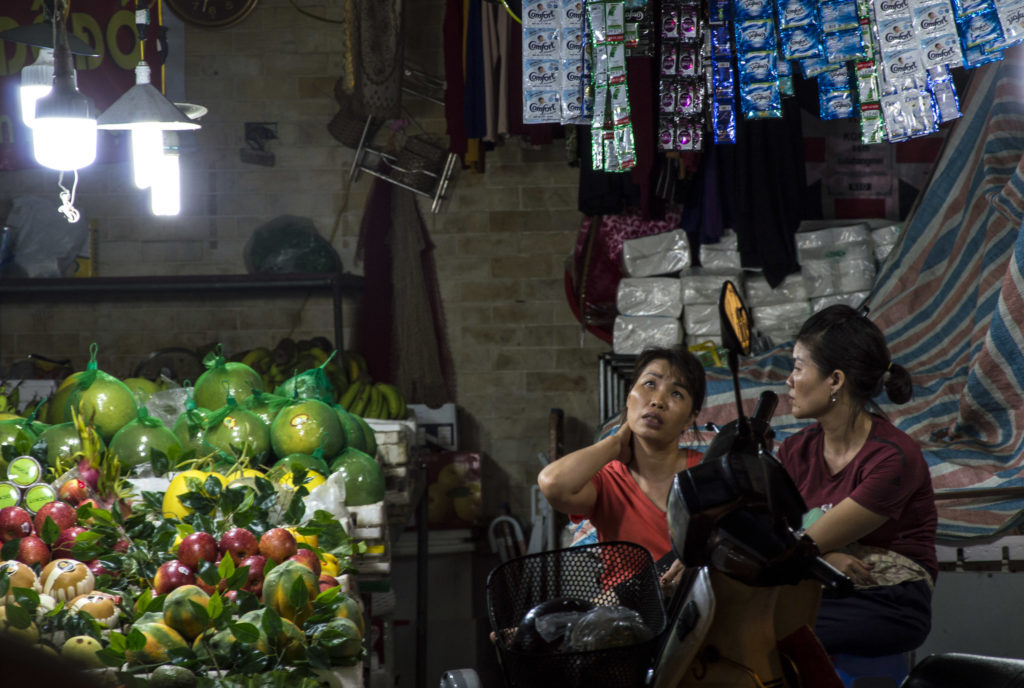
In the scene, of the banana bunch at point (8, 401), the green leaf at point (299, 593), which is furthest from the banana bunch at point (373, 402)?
the green leaf at point (299, 593)

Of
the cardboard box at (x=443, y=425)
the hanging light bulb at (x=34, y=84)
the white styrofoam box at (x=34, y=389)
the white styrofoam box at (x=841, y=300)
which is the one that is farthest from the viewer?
the cardboard box at (x=443, y=425)

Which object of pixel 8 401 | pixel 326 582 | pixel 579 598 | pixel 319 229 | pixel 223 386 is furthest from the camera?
pixel 319 229

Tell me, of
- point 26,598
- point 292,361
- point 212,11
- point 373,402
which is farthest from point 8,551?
point 212,11

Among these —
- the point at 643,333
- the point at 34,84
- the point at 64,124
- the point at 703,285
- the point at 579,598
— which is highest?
the point at 34,84

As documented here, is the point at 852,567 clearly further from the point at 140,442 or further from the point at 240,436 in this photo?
the point at 140,442

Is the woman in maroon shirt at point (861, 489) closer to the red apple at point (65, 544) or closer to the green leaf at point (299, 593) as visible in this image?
the green leaf at point (299, 593)

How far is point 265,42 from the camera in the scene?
633cm

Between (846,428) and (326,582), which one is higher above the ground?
(846,428)

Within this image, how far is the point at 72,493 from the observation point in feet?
8.24

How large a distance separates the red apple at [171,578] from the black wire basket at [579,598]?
0.86 m

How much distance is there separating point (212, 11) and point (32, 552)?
15.5ft

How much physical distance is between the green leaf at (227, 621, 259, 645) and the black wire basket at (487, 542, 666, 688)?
560 mm

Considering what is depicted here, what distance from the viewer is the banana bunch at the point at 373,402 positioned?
195 inches

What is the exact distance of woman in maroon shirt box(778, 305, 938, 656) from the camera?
90.7 inches
